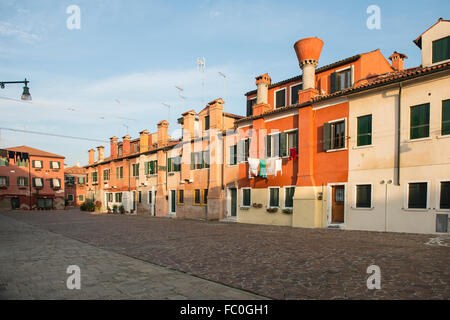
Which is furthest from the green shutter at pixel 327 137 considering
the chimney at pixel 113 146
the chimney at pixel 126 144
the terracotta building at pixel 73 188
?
the terracotta building at pixel 73 188

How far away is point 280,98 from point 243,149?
4.54m

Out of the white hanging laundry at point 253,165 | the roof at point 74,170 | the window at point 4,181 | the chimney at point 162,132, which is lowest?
the window at point 4,181

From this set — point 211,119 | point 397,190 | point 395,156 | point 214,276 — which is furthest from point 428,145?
point 211,119

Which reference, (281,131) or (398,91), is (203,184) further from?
(398,91)

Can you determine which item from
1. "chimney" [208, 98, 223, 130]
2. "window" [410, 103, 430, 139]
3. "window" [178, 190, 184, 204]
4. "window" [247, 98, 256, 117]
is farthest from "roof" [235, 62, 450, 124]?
"window" [178, 190, 184, 204]

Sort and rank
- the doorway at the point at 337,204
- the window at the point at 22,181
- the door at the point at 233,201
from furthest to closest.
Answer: the window at the point at 22,181 → the door at the point at 233,201 → the doorway at the point at 337,204

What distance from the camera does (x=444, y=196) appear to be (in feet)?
44.1

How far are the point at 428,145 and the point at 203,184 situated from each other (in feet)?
56.3

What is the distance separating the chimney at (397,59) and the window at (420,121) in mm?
8197

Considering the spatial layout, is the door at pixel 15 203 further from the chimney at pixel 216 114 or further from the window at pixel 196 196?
the chimney at pixel 216 114

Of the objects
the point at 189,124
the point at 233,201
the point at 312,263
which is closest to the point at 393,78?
the point at 312,263

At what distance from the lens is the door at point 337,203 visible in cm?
1738

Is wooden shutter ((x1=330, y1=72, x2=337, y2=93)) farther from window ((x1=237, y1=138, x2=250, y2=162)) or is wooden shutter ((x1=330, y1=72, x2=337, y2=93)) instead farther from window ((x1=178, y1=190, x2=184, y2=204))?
window ((x1=178, y1=190, x2=184, y2=204))

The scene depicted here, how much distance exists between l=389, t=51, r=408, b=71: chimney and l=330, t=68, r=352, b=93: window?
443 centimetres
